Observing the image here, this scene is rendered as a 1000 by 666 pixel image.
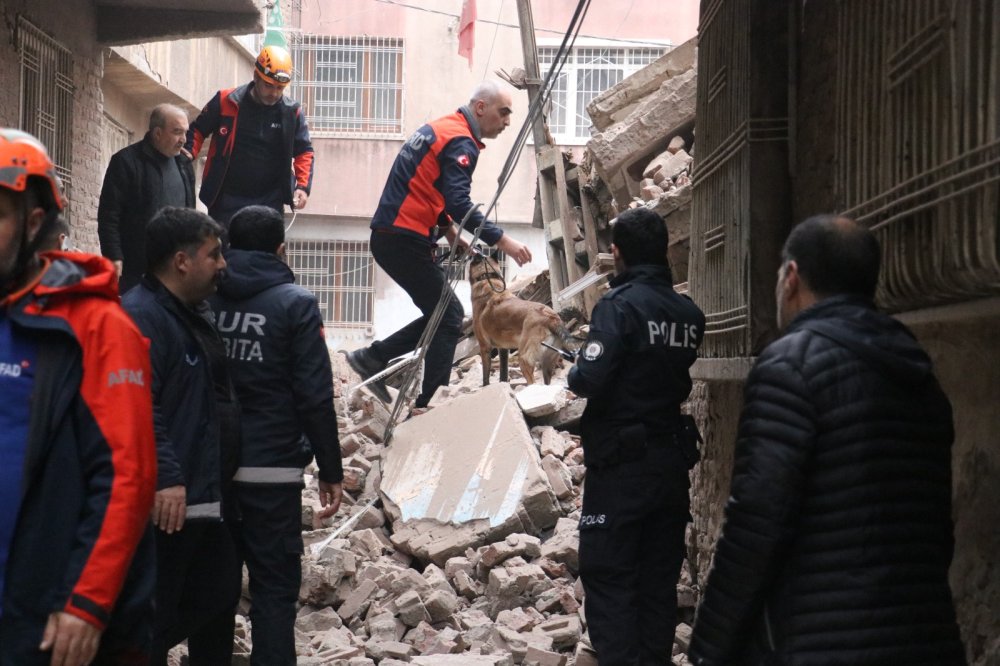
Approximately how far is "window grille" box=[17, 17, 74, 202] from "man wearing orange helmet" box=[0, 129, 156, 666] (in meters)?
6.23

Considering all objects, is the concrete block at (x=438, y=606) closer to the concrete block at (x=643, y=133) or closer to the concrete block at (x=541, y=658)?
the concrete block at (x=541, y=658)

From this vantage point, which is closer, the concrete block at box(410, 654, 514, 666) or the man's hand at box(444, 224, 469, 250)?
the concrete block at box(410, 654, 514, 666)

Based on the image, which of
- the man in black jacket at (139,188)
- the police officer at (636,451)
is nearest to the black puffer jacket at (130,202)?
the man in black jacket at (139,188)

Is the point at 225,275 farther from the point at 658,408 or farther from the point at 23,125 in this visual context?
the point at 23,125

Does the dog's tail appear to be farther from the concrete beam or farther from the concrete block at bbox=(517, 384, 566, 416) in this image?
the concrete beam

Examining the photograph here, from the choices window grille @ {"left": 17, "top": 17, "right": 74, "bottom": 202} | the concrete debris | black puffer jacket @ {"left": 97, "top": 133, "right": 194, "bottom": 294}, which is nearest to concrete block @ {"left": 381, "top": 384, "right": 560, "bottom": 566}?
the concrete debris

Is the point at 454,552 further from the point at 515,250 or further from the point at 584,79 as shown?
the point at 584,79

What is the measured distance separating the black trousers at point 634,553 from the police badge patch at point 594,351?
43cm

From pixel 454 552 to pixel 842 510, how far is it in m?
4.80

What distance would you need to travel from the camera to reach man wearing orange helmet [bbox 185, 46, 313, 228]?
8.36m

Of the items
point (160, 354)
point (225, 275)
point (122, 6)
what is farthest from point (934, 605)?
point (122, 6)

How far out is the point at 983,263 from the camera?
3100mm

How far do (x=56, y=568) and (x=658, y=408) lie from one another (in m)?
2.77

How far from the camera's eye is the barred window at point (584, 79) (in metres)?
25.8
